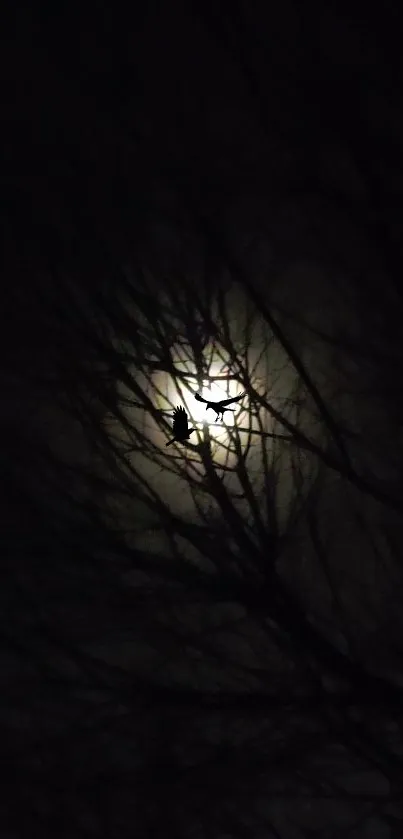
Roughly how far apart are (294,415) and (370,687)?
2.93ft

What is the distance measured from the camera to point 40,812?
2.06 m

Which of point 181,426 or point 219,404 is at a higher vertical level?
point 219,404

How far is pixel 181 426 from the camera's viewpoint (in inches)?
77.9

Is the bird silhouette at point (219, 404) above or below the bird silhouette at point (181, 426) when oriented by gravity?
above

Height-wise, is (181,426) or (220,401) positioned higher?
(220,401)

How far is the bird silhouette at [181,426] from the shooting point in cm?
A: 197

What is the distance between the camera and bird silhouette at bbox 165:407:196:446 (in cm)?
197

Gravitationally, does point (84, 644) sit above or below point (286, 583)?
below

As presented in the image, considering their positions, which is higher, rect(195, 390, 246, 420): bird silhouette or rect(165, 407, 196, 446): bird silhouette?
rect(195, 390, 246, 420): bird silhouette

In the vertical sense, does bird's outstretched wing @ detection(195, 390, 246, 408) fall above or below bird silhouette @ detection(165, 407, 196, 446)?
above

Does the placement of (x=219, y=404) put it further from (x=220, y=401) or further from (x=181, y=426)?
(x=181, y=426)

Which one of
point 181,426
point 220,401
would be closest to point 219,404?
point 220,401

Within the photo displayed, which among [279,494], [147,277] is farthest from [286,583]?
[147,277]

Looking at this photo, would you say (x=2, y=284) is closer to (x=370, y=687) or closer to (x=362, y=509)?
(x=362, y=509)
